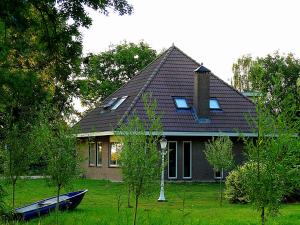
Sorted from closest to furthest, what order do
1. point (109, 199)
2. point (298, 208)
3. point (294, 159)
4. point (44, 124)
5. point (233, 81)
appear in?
point (294, 159), point (44, 124), point (298, 208), point (109, 199), point (233, 81)

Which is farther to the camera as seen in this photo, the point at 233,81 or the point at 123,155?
the point at 233,81

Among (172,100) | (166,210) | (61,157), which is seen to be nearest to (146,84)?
(172,100)

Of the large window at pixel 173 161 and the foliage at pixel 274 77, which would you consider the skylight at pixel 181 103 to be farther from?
the foliage at pixel 274 77

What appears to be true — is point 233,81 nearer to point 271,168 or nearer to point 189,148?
point 189,148

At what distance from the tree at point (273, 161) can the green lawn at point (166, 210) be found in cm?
224

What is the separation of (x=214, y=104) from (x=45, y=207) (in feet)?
64.0

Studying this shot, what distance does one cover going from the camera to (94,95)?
61156 millimetres

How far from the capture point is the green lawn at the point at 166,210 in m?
15.9

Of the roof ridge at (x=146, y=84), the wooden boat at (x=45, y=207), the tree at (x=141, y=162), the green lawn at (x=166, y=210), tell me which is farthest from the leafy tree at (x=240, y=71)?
the tree at (x=141, y=162)

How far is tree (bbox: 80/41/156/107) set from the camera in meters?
61.2

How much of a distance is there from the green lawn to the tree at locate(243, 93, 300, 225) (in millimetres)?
2241

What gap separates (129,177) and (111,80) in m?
48.6

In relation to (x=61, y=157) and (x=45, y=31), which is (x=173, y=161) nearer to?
(x=61, y=157)

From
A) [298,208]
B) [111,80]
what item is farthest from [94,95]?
[298,208]
